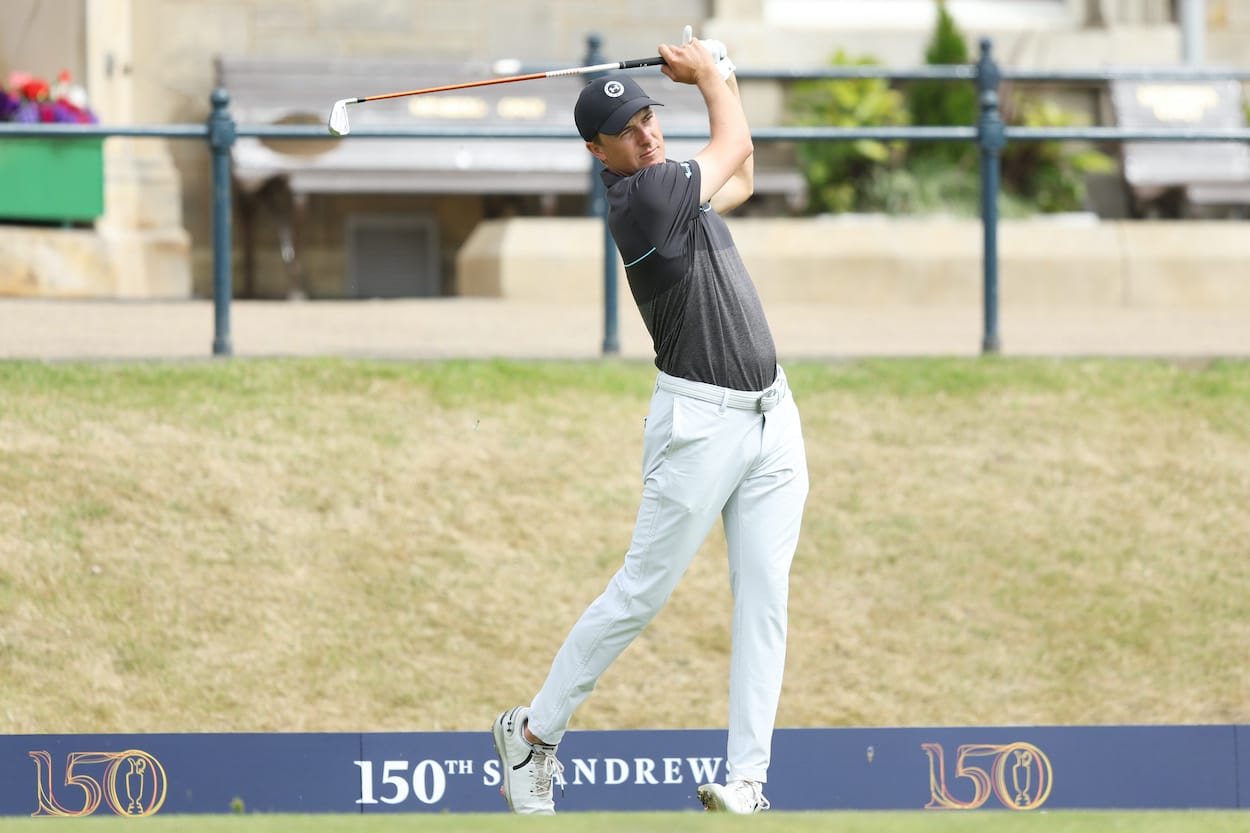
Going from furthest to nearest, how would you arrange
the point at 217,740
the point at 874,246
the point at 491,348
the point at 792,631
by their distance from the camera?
the point at 874,246
the point at 491,348
the point at 792,631
the point at 217,740

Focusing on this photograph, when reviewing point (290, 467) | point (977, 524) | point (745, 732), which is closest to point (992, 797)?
point (745, 732)

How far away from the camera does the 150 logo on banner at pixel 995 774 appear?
4.82 metres

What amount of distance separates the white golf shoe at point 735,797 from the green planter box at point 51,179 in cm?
882

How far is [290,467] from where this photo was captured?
6574mm

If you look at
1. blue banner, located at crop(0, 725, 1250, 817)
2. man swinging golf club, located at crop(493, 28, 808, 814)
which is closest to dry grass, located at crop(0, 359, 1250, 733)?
blue banner, located at crop(0, 725, 1250, 817)

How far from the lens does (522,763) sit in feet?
14.6

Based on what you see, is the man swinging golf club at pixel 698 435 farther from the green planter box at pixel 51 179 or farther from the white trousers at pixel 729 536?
the green planter box at pixel 51 179

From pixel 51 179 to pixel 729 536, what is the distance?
346 inches

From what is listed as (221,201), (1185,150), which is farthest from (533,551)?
(1185,150)

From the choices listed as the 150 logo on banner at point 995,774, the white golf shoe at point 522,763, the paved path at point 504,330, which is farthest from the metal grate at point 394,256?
the white golf shoe at point 522,763

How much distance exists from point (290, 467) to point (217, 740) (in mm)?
2033

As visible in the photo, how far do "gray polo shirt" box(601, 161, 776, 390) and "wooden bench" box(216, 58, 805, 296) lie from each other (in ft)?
30.5

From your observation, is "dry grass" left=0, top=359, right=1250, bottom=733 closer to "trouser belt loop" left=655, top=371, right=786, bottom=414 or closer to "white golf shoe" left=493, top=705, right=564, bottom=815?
"white golf shoe" left=493, top=705, right=564, bottom=815

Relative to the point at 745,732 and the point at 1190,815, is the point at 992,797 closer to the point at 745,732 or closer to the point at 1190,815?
the point at 745,732
